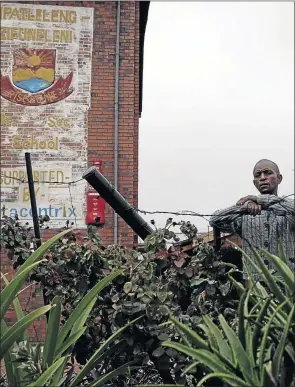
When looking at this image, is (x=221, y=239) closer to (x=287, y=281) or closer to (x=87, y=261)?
(x=87, y=261)

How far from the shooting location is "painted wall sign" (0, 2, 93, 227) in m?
9.08

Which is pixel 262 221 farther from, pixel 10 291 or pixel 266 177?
pixel 10 291

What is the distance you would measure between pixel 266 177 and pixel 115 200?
1111mm

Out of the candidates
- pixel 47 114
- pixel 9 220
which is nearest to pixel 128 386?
pixel 9 220

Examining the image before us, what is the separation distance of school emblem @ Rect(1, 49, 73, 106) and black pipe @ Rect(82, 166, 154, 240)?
16.3ft

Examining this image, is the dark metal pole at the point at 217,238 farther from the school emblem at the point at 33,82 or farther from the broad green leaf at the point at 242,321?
the school emblem at the point at 33,82

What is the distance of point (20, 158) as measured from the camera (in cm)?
916

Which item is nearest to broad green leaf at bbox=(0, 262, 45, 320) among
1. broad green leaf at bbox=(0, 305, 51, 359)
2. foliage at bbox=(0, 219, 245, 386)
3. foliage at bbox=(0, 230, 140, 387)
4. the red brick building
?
foliage at bbox=(0, 230, 140, 387)

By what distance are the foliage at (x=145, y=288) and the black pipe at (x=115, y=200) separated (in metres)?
0.40

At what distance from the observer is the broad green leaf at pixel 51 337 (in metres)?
3.21

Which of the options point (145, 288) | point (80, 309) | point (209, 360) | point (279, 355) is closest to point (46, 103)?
point (145, 288)

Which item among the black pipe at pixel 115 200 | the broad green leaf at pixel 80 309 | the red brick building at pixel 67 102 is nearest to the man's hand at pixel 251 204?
the black pipe at pixel 115 200

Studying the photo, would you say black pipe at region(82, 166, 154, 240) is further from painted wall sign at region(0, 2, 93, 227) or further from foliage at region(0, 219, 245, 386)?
painted wall sign at region(0, 2, 93, 227)

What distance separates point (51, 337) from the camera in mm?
3268
